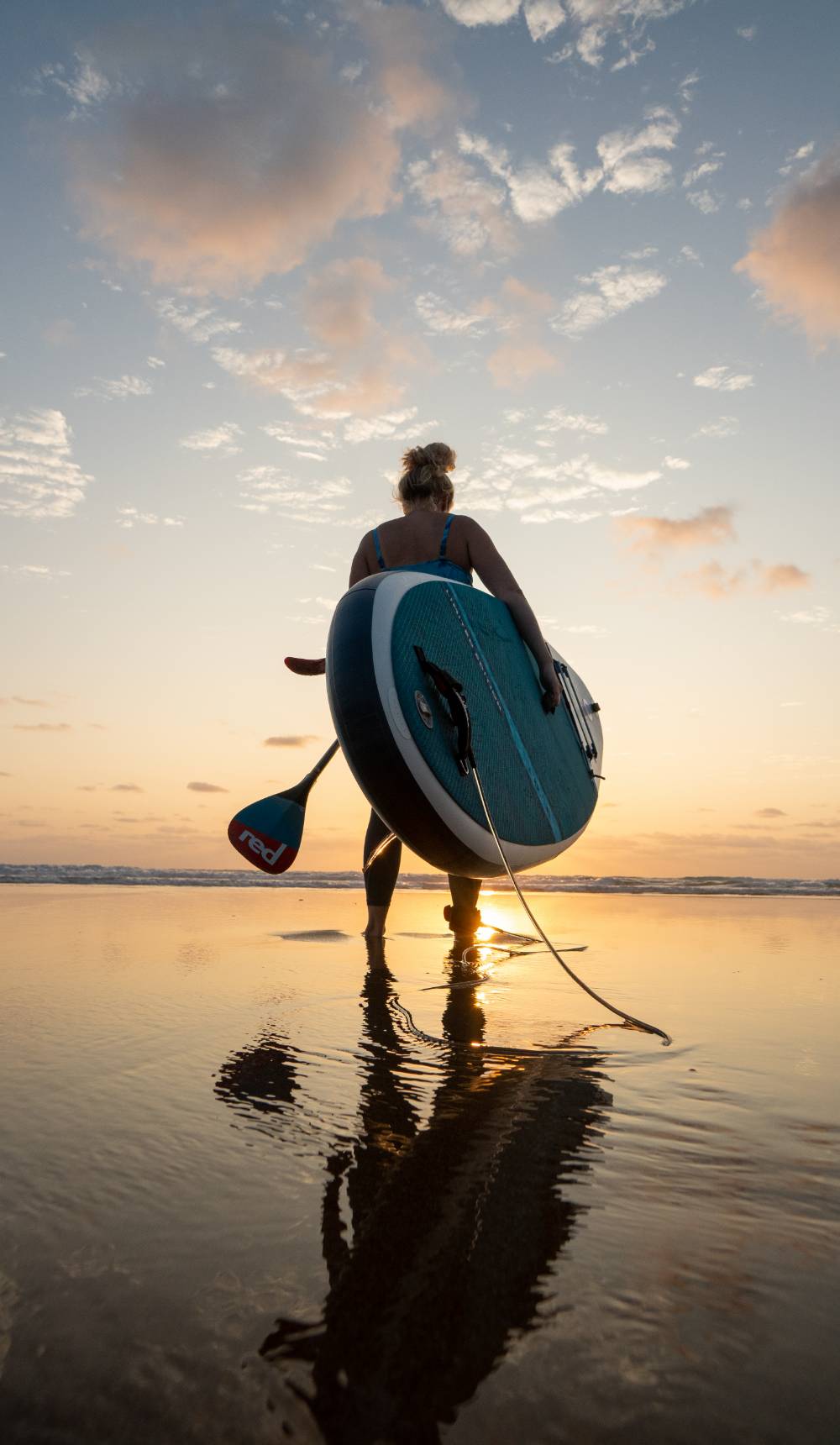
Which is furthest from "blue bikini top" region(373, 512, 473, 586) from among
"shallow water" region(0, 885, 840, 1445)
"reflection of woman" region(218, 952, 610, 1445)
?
"reflection of woman" region(218, 952, 610, 1445)

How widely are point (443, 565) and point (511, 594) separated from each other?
0.35 meters

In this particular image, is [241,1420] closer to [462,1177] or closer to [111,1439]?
[111,1439]

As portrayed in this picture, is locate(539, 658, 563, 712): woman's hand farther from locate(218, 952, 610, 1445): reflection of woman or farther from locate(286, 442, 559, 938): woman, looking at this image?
locate(218, 952, 610, 1445): reflection of woman

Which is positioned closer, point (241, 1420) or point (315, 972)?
point (241, 1420)

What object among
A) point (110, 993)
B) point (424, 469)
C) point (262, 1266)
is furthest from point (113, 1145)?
point (424, 469)

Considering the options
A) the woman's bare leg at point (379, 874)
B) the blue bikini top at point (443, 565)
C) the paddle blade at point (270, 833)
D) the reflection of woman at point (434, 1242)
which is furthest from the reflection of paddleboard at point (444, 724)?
the paddle blade at point (270, 833)

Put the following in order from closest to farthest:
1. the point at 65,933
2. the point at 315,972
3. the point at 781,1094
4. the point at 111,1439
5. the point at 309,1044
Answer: the point at 111,1439
the point at 781,1094
the point at 309,1044
the point at 315,972
the point at 65,933

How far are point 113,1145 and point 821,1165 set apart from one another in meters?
1.27

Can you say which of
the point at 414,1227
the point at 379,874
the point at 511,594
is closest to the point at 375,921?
the point at 379,874

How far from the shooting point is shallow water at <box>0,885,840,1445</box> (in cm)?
79

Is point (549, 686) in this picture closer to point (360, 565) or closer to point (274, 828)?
point (360, 565)

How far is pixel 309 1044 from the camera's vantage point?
2.44 meters

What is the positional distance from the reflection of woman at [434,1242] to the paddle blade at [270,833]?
228 centimetres

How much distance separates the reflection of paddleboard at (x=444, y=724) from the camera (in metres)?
2.81
